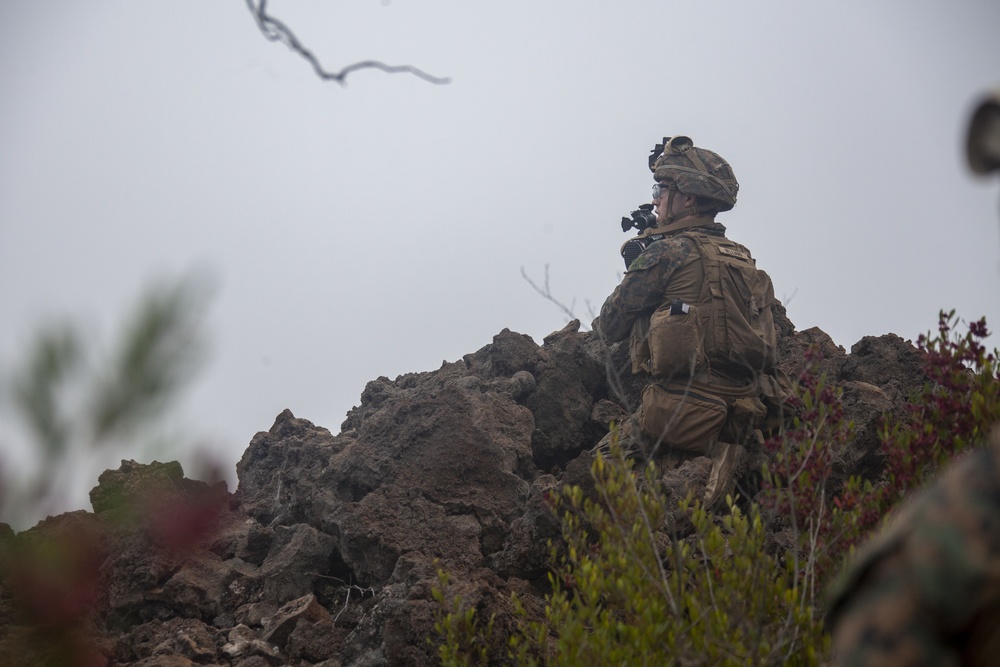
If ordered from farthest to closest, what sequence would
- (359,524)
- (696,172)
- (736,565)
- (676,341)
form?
(696,172) → (676,341) → (359,524) → (736,565)

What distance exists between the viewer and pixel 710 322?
7.32 meters

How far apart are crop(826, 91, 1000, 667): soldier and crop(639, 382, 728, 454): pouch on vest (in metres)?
5.27

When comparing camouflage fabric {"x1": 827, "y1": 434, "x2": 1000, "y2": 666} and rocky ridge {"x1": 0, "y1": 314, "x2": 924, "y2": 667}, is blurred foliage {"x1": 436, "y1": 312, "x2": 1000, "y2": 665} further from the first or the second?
camouflage fabric {"x1": 827, "y1": 434, "x2": 1000, "y2": 666}

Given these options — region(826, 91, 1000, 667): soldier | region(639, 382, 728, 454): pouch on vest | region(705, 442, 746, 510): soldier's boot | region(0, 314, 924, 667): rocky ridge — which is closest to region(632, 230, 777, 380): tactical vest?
region(639, 382, 728, 454): pouch on vest

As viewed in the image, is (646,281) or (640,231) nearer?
(646,281)

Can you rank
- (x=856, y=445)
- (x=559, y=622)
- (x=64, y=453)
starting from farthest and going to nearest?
1. (x=856, y=445)
2. (x=559, y=622)
3. (x=64, y=453)

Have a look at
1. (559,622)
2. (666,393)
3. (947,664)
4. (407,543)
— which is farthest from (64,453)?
(666,393)

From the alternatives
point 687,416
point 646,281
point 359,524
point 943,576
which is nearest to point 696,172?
point 646,281

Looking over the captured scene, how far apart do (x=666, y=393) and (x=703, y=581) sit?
3032mm

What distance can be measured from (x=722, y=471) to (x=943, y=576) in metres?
5.25

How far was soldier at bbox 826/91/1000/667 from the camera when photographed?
1.78 metres

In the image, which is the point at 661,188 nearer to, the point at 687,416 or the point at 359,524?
the point at 687,416

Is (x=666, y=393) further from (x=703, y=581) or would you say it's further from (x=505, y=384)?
(x=703, y=581)

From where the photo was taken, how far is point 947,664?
70.4 inches
